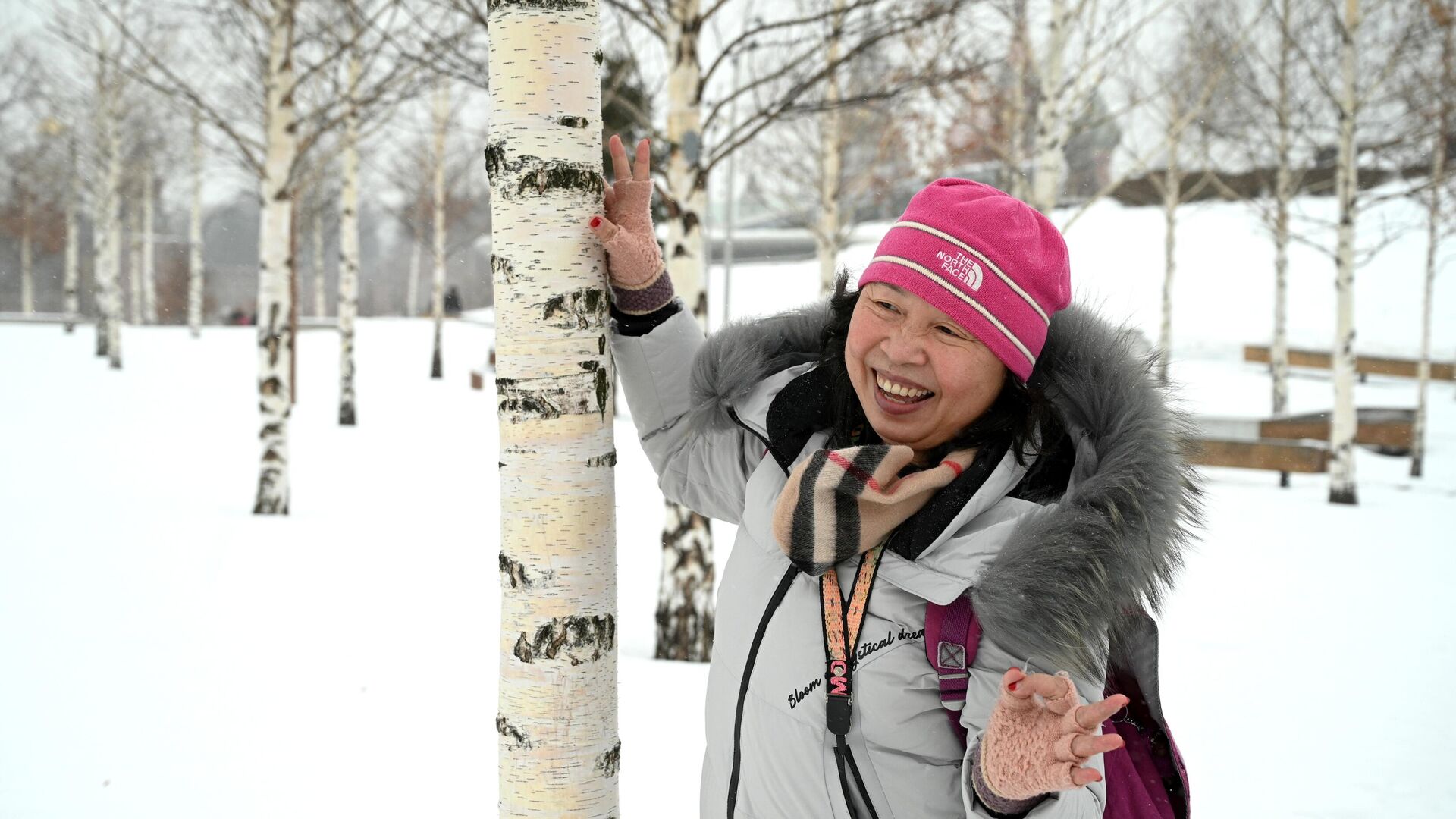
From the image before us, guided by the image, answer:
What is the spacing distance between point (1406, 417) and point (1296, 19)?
6.89 m

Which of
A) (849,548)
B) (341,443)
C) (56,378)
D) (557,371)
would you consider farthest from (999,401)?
(56,378)

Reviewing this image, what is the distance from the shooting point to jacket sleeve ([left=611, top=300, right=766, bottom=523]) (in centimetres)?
184

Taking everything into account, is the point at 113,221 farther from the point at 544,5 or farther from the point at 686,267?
the point at 544,5

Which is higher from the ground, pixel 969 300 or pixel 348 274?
pixel 348 274

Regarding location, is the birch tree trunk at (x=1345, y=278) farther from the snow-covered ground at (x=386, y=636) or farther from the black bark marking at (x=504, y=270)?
the black bark marking at (x=504, y=270)

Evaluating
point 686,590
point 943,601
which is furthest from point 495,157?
point 686,590

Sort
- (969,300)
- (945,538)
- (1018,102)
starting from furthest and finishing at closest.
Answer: (1018,102) < (969,300) < (945,538)

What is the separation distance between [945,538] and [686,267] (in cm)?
360

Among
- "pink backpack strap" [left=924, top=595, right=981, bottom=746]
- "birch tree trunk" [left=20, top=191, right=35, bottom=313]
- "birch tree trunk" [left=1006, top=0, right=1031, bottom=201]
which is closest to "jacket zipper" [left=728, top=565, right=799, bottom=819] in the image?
"pink backpack strap" [left=924, top=595, right=981, bottom=746]

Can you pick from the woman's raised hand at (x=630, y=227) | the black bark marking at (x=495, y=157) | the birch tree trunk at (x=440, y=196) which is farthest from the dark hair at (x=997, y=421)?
the birch tree trunk at (x=440, y=196)

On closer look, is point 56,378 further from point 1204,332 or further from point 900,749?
point 1204,332

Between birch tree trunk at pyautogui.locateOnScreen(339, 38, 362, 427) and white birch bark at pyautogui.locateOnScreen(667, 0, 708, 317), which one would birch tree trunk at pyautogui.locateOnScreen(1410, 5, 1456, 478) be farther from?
birch tree trunk at pyautogui.locateOnScreen(339, 38, 362, 427)

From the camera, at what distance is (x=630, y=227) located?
1812 millimetres

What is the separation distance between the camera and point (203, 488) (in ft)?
29.5
